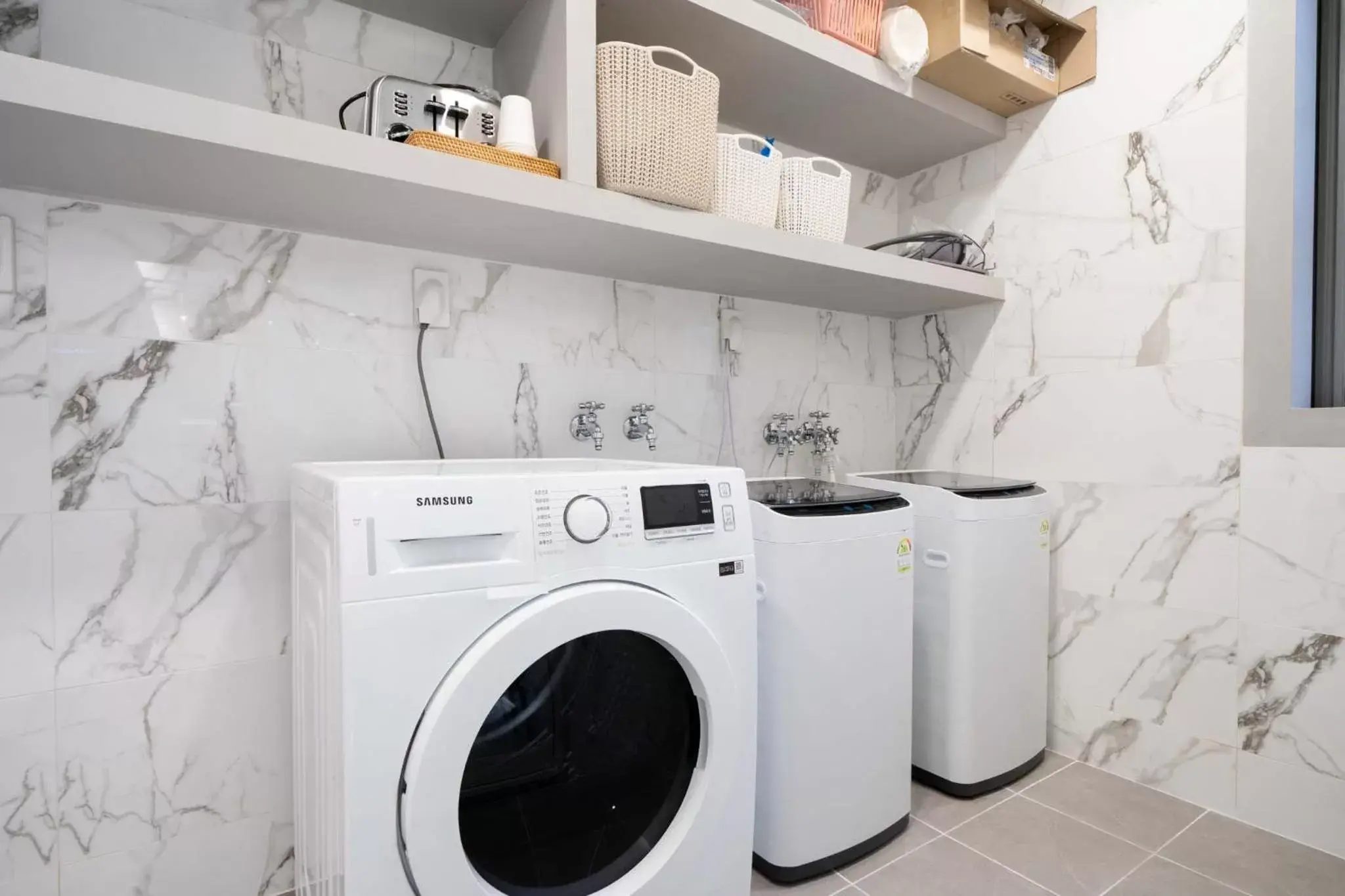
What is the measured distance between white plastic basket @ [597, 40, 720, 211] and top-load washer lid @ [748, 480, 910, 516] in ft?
1.97

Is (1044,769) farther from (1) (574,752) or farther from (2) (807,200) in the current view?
(2) (807,200)

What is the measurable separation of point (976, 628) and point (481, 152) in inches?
56.2

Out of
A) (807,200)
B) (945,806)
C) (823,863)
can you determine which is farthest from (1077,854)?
(807,200)

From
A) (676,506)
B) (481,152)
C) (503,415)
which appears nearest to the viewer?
(676,506)

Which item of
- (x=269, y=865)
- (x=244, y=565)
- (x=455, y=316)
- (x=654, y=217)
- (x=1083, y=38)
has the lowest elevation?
(x=269, y=865)

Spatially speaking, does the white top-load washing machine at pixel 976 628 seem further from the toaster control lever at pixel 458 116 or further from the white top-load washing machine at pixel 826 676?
the toaster control lever at pixel 458 116

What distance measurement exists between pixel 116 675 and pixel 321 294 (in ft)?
2.42

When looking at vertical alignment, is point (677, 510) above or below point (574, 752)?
above

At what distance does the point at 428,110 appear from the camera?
3.77 ft

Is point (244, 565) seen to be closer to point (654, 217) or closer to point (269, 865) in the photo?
point (269, 865)

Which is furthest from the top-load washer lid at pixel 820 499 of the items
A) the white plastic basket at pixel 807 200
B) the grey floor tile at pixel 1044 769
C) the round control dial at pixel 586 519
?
the grey floor tile at pixel 1044 769

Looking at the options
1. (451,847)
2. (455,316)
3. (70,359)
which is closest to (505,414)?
(455,316)

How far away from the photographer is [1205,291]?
152 cm

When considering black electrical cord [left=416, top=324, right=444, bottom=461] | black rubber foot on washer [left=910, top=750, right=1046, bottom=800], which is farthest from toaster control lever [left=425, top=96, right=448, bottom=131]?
black rubber foot on washer [left=910, top=750, right=1046, bottom=800]
